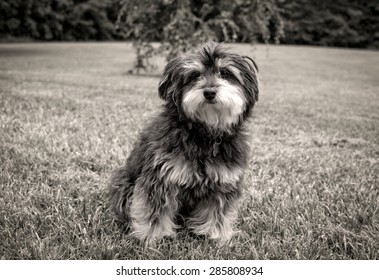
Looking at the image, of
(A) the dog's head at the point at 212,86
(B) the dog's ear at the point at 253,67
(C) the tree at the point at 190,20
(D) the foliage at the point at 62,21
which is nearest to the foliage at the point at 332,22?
(C) the tree at the point at 190,20

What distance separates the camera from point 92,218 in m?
3.37

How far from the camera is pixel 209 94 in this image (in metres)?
2.99

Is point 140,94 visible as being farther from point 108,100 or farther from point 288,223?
point 288,223

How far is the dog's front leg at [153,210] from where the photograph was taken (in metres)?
3.11

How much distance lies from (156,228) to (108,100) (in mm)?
6223

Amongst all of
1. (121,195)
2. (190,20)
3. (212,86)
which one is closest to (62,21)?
(190,20)

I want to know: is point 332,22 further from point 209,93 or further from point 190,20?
point 209,93

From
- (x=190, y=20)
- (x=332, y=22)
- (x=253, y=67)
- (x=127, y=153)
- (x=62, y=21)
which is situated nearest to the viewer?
(x=253, y=67)

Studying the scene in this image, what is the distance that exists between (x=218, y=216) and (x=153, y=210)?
1.92 ft

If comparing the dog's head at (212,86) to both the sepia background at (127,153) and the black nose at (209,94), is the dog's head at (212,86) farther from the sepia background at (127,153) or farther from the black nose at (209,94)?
the sepia background at (127,153)

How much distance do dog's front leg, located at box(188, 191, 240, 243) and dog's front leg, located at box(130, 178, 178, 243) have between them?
0.29 metres

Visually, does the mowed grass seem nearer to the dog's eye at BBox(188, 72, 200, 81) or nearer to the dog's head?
the dog's head

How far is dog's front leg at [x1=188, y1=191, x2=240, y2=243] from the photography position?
3.28m
